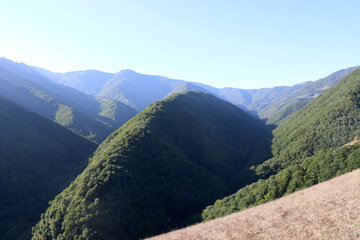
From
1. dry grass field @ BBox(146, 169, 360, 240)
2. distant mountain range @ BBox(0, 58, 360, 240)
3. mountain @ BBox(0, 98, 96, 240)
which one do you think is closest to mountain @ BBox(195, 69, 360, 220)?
distant mountain range @ BBox(0, 58, 360, 240)

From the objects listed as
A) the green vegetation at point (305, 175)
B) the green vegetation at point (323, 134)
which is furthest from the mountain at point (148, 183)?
the green vegetation at point (305, 175)

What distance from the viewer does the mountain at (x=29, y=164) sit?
7912 cm

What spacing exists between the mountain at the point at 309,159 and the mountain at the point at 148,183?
15.4m

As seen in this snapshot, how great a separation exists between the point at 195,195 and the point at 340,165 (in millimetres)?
48819

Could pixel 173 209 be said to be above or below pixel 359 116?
below

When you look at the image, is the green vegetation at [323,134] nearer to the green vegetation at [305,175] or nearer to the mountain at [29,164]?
the green vegetation at [305,175]

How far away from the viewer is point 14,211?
260ft

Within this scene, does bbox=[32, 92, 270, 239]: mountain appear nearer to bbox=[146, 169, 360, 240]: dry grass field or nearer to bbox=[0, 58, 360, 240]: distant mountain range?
bbox=[0, 58, 360, 240]: distant mountain range

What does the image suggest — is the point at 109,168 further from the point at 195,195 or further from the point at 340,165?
the point at 340,165

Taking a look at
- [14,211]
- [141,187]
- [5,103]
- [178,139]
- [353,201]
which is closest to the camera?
[353,201]

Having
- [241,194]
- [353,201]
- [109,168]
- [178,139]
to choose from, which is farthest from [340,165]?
[178,139]

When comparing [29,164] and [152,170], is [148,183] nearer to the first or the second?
[152,170]

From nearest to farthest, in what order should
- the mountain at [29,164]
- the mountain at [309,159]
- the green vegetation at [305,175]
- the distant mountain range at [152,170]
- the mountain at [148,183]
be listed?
1. the green vegetation at [305,175]
2. the mountain at [309,159]
3. the distant mountain range at [152,170]
4. the mountain at [148,183]
5. the mountain at [29,164]

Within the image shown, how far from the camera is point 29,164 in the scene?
334ft
